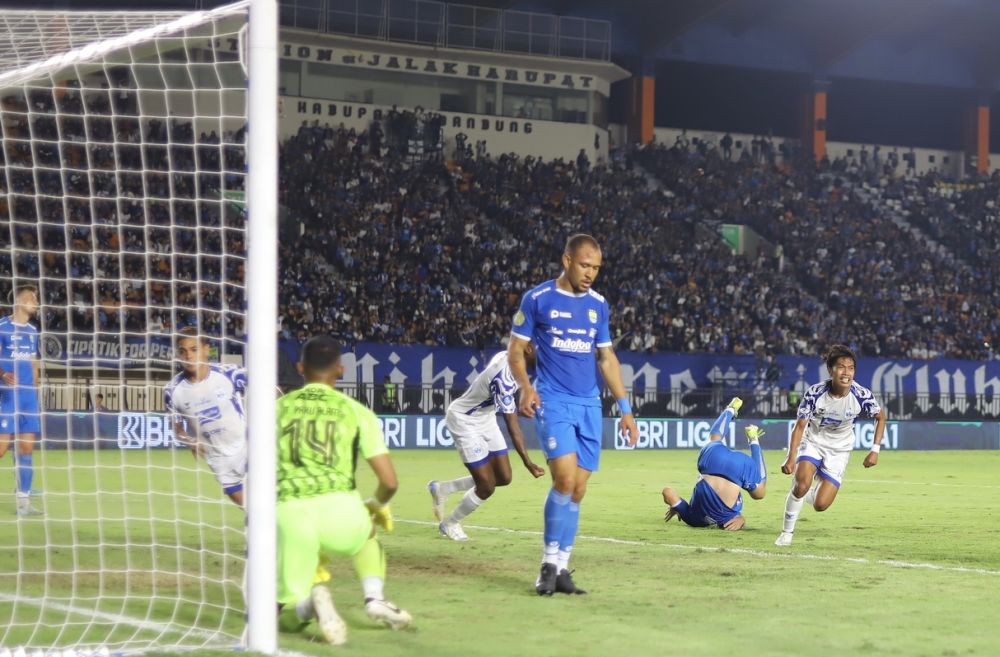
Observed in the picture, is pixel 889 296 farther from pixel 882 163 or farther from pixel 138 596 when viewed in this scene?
pixel 138 596

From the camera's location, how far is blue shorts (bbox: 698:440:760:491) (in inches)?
554

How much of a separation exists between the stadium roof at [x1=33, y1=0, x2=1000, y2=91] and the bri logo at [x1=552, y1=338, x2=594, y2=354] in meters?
37.0

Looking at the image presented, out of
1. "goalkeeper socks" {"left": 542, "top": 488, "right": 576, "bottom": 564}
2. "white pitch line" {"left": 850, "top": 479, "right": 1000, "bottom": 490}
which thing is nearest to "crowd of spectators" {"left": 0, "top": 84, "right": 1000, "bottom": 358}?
"white pitch line" {"left": 850, "top": 479, "right": 1000, "bottom": 490}

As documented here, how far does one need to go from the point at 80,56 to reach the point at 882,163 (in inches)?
1991

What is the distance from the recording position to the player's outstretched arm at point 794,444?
12680mm

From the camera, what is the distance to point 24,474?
14.3 m

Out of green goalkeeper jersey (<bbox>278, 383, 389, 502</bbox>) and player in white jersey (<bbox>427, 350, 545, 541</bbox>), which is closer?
green goalkeeper jersey (<bbox>278, 383, 389, 502</bbox>)

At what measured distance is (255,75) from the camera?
22.5 feet

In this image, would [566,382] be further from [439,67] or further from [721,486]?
[439,67]

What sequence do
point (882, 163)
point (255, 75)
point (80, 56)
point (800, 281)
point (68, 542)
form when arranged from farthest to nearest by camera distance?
point (882, 163) < point (800, 281) < point (68, 542) < point (80, 56) < point (255, 75)

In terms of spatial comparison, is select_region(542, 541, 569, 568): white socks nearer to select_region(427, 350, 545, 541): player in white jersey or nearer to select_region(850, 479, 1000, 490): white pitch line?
select_region(427, 350, 545, 541): player in white jersey

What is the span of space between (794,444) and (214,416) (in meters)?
5.36

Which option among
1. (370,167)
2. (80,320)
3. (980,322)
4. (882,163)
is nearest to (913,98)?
(882,163)

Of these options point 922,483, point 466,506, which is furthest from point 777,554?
point 922,483
